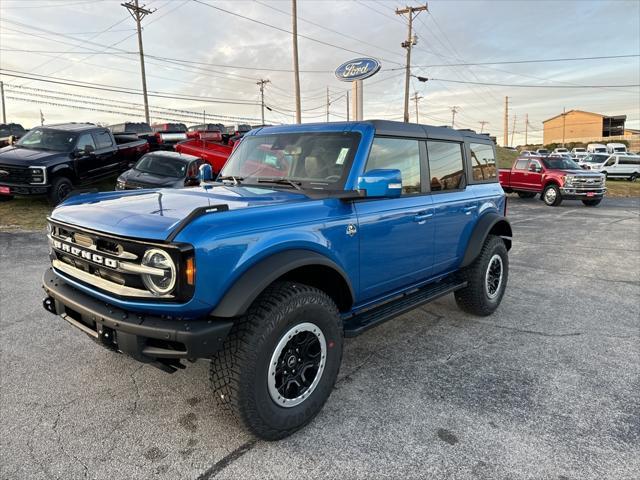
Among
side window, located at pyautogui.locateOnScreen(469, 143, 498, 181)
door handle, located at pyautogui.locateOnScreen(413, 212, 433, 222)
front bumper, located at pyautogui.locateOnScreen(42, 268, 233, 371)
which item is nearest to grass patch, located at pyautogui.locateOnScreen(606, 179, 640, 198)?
side window, located at pyautogui.locateOnScreen(469, 143, 498, 181)

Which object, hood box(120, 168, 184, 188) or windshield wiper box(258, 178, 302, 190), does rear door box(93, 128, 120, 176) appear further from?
windshield wiper box(258, 178, 302, 190)

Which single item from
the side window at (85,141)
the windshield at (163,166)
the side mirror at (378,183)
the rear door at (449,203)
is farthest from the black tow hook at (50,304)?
the side window at (85,141)

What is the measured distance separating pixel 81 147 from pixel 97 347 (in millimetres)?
9271

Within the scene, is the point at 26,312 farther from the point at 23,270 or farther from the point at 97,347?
the point at 23,270

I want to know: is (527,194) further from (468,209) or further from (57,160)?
(57,160)

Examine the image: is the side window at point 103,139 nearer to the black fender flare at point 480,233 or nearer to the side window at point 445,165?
the side window at point 445,165

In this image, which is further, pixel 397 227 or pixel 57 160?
pixel 57 160

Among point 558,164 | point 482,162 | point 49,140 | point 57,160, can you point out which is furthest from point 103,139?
point 558,164

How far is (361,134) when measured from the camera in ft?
11.0

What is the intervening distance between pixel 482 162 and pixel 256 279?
356 centimetres

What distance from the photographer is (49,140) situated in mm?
11102

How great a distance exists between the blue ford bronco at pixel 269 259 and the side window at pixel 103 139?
9.88 meters

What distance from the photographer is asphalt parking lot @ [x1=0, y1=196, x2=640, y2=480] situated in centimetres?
238

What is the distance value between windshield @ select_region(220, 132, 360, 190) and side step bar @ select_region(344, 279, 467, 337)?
100cm
